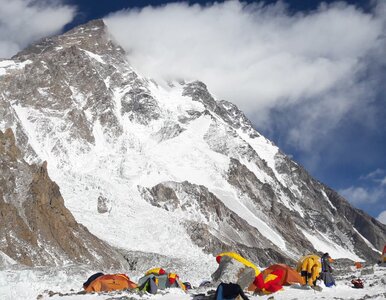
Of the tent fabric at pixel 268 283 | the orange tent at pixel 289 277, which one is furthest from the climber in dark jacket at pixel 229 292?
the orange tent at pixel 289 277

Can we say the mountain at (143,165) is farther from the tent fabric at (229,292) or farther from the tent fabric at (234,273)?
the tent fabric at (229,292)

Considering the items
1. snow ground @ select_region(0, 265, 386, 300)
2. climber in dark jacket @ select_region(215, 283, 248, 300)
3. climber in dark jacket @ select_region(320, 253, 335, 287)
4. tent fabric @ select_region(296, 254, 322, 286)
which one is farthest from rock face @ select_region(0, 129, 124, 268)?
Answer: climber in dark jacket @ select_region(215, 283, 248, 300)

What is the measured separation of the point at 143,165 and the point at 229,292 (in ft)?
345

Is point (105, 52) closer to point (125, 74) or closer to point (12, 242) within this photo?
point (125, 74)

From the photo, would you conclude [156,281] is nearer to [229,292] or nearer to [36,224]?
[229,292]

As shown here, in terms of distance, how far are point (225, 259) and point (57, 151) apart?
93.5 metres

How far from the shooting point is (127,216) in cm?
8731

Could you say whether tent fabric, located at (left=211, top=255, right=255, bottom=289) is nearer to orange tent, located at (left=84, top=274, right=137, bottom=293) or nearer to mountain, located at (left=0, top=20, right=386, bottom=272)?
orange tent, located at (left=84, top=274, right=137, bottom=293)

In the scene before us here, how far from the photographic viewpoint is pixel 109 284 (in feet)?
77.7

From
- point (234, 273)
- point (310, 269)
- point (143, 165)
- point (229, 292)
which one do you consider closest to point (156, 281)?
point (234, 273)

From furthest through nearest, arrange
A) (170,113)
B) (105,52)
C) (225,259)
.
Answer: (105,52), (170,113), (225,259)

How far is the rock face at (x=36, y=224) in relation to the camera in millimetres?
45812

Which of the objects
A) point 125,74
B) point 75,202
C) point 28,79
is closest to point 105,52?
point 125,74

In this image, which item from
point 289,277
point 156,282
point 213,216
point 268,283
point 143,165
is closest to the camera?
point 268,283
